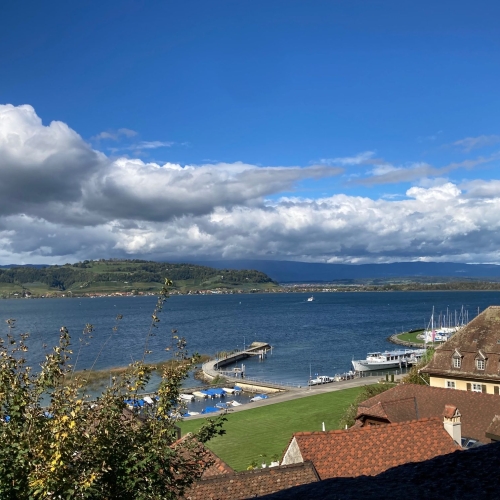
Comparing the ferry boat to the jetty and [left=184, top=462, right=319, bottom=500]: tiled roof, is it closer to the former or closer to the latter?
the jetty

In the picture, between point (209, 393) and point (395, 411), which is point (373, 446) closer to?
point (395, 411)

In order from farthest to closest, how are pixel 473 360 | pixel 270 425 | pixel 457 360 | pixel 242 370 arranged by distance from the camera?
1. pixel 242 370
2. pixel 270 425
3. pixel 457 360
4. pixel 473 360

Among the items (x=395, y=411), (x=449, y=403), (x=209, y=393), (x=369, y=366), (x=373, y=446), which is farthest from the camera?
(x=369, y=366)

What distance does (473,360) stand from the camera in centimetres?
3681

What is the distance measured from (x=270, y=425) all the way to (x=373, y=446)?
25.8 metres

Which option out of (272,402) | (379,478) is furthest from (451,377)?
(379,478)

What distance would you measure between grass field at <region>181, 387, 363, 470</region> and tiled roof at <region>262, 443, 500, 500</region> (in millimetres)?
27575

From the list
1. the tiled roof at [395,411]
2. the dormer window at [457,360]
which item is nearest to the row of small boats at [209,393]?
the dormer window at [457,360]

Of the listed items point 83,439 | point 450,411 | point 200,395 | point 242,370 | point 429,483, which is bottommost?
point 242,370

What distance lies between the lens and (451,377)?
37250 millimetres

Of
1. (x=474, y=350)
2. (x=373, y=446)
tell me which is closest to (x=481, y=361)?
(x=474, y=350)

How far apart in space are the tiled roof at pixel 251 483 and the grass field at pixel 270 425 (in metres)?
15.6

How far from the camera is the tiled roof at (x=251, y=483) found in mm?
13531

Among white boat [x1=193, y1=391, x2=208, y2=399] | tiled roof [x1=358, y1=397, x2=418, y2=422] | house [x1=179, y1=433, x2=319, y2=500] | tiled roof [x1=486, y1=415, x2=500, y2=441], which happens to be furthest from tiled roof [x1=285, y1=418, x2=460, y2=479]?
white boat [x1=193, y1=391, x2=208, y2=399]
